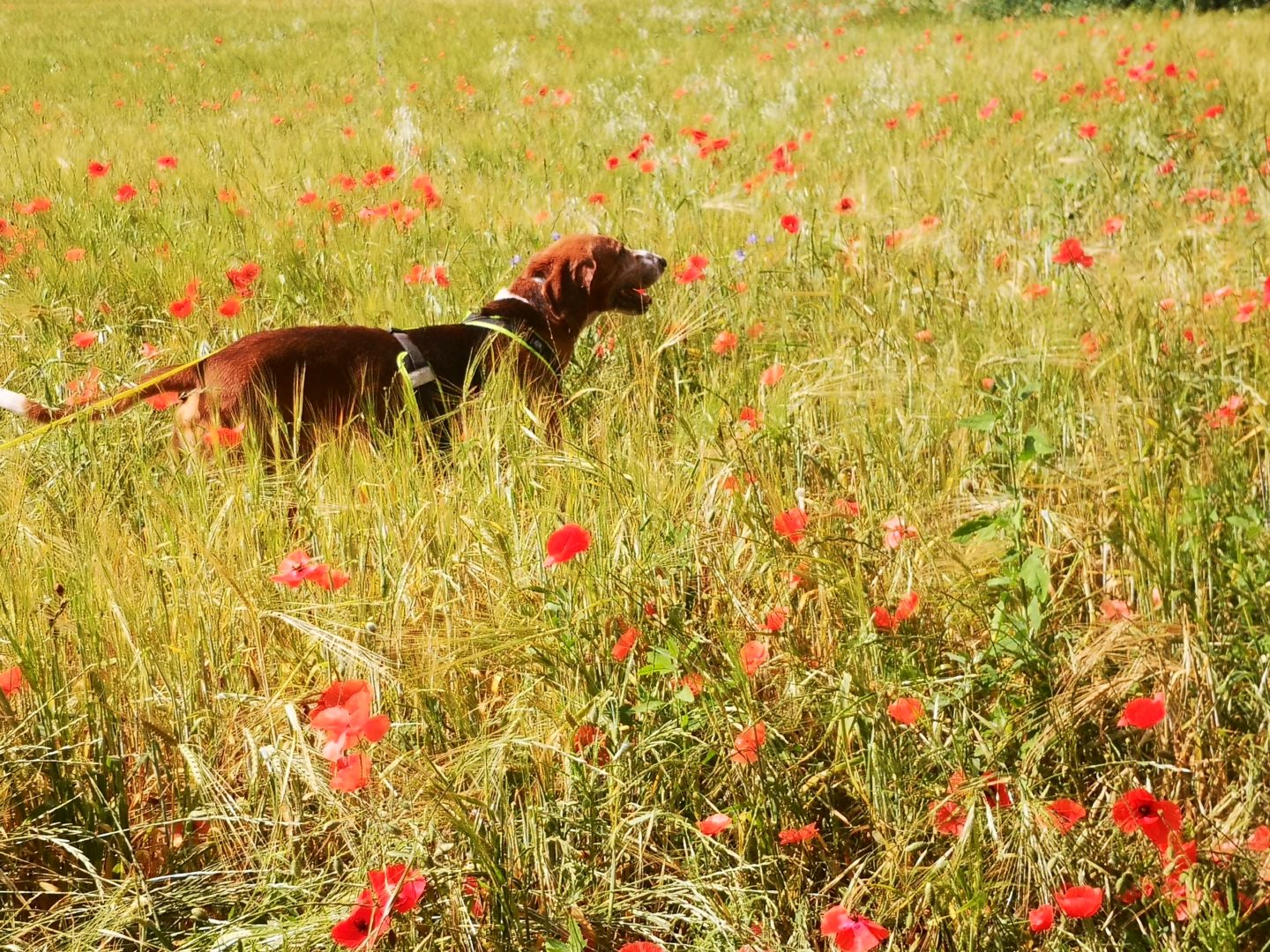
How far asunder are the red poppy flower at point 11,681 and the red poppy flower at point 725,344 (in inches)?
81.2

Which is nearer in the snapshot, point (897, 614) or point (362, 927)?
point (362, 927)

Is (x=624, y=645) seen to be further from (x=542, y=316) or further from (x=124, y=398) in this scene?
(x=542, y=316)

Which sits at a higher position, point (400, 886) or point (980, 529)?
point (980, 529)

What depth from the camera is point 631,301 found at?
4160mm

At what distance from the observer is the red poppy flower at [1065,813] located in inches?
63.0

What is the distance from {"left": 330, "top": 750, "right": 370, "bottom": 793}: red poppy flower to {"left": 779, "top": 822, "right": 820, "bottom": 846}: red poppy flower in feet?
2.23

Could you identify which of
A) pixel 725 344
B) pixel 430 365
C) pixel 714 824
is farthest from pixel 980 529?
pixel 430 365

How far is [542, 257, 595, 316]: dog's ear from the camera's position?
13.2 feet

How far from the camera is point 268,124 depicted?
8586 mm

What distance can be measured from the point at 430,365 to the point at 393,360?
130mm

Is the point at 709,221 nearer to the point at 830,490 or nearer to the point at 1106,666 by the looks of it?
the point at 830,490

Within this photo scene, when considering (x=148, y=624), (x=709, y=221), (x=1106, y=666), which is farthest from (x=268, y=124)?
(x=1106, y=666)

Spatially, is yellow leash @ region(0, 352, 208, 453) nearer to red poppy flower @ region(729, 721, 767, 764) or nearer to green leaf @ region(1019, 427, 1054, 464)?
red poppy flower @ region(729, 721, 767, 764)

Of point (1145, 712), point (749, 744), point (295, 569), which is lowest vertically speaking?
point (749, 744)
